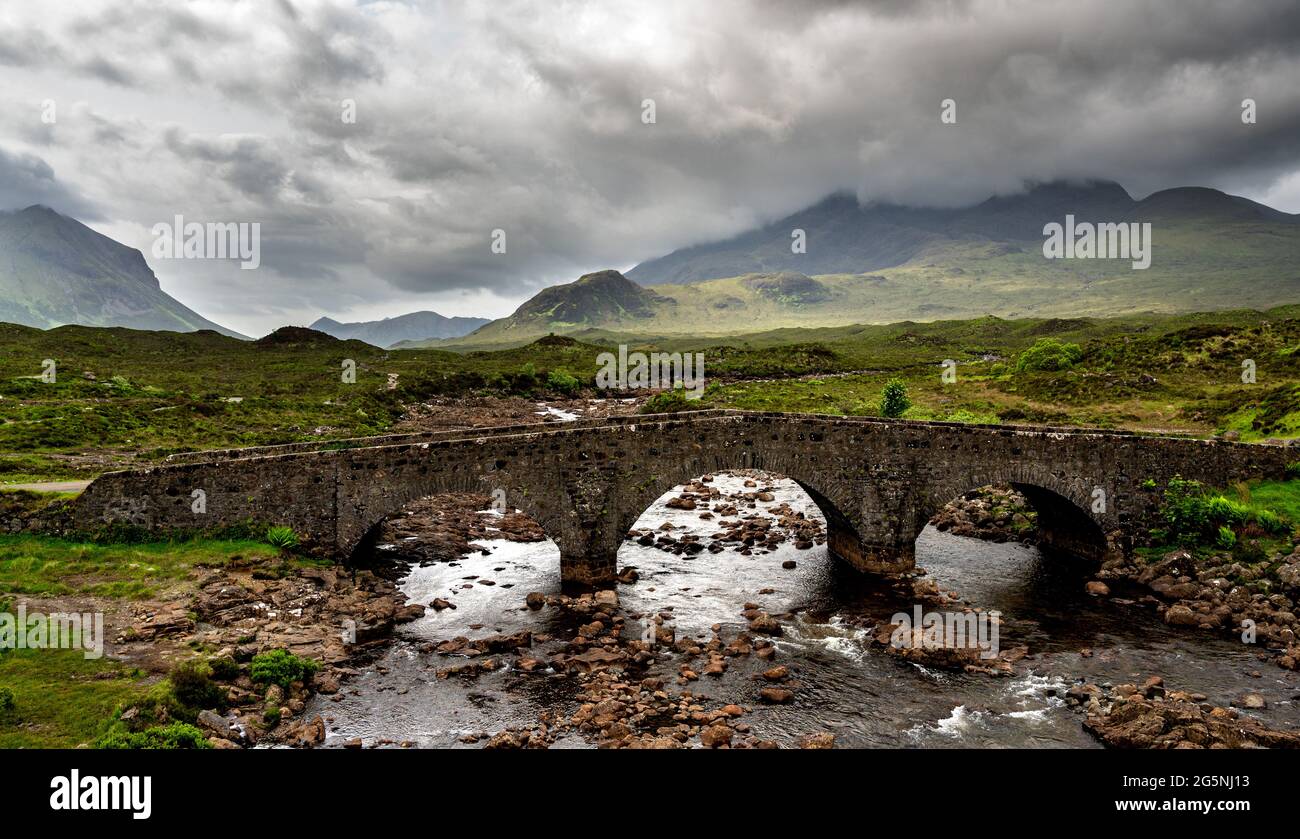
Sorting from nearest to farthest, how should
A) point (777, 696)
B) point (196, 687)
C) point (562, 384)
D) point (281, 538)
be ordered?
1. point (196, 687)
2. point (777, 696)
3. point (281, 538)
4. point (562, 384)

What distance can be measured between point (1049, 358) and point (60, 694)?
86271 millimetres

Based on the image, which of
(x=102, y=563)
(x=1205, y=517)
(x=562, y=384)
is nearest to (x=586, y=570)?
(x=102, y=563)

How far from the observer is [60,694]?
1638cm

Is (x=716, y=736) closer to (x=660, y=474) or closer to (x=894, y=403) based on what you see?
(x=660, y=474)

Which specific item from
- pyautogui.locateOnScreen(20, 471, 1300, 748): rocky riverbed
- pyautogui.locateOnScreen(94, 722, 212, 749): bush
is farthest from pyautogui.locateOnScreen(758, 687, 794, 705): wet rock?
pyautogui.locateOnScreen(94, 722, 212, 749): bush

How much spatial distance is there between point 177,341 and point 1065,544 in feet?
435

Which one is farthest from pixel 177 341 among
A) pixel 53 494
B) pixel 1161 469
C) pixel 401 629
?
pixel 1161 469

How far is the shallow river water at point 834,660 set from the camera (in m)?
19.0

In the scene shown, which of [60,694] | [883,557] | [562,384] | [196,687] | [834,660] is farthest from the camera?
[562,384]

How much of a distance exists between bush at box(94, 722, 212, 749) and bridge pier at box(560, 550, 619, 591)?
14900 mm
